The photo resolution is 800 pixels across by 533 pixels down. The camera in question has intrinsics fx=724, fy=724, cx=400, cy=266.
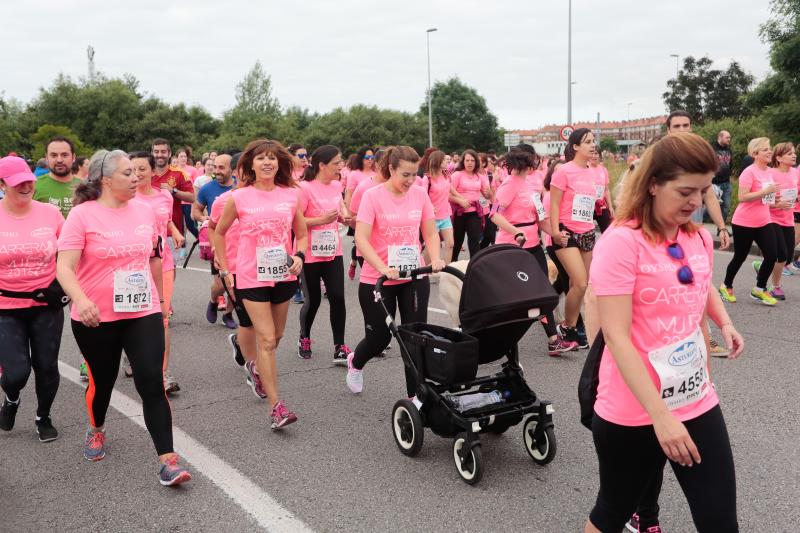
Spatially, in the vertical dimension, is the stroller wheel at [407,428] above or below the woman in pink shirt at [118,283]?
below

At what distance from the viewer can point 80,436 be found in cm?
494

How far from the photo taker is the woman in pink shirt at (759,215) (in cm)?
810

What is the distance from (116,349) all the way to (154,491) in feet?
2.78

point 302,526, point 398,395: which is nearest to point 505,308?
point 302,526

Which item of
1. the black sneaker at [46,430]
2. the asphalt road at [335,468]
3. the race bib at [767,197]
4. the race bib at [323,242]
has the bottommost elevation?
the asphalt road at [335,468]

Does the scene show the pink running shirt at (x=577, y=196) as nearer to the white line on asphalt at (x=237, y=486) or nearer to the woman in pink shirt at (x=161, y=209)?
the woman in pink shirt at (x=161, y=209)

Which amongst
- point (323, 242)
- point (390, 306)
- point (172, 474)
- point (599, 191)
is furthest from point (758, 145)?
point (172, 474)

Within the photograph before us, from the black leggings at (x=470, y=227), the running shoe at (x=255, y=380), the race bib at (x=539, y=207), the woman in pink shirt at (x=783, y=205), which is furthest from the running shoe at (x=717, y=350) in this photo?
the black leggings at (x=470, y=227)

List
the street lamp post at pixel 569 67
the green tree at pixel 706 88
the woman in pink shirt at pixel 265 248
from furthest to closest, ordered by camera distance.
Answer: the green tree at pixel 706 88 < the street lamp post at pixel 569 67 < the woman in pink shirt at pixel 265 248

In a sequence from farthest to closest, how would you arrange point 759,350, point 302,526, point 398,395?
point 759,350, point 398,395, point 302,526

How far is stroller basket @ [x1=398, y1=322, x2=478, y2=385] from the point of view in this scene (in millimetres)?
4012

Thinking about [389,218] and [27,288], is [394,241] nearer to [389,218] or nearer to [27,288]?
[389,218]

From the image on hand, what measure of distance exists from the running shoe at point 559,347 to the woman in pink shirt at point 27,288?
408cm

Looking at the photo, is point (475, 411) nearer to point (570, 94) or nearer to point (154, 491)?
point (154, 491)
